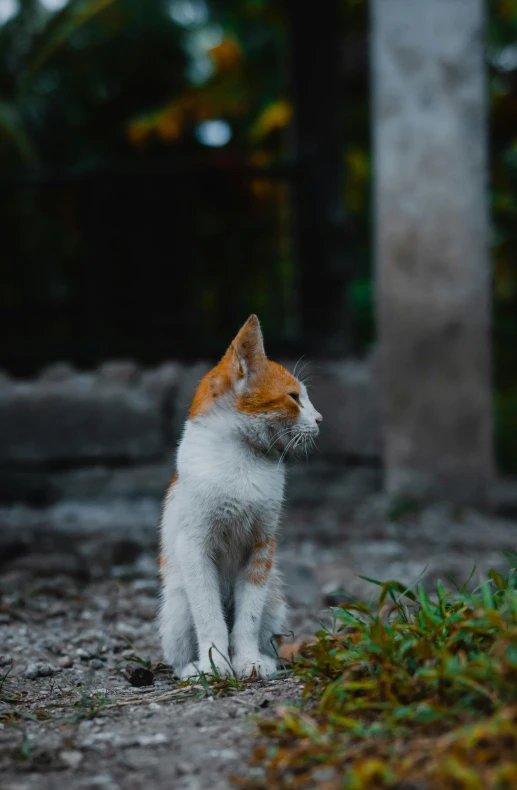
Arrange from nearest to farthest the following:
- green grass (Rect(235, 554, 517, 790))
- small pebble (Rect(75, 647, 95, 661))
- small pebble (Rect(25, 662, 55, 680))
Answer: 1. green grass (Rect(235, 554, 517, 790))
2. small pebble (Rect(25, 662, 55, 680))
3. small pebble (Rect(75, 647, 95, 661))

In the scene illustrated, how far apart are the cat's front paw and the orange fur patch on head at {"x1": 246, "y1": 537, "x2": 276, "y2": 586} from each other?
21cm

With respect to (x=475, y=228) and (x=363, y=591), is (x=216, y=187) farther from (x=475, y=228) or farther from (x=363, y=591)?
(x=363, y=591)

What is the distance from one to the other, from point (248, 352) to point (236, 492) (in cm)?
40

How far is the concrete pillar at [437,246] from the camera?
5391mm

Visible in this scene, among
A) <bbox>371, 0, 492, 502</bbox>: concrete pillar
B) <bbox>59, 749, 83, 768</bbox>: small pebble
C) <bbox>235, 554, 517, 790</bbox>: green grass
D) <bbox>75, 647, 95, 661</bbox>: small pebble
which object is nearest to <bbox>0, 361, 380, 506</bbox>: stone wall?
<bbox>371, 0, 492, 502</bbox>: concrete pillar

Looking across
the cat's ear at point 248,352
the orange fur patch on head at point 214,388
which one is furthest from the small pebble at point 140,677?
the cat's ear at point 248,352

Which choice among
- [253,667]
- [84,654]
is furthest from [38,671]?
[253,667]

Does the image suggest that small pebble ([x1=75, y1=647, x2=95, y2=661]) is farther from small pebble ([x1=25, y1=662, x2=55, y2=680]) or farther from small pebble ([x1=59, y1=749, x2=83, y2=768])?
small pebble ([x1=59, y1=749, x2=83, y2=768])

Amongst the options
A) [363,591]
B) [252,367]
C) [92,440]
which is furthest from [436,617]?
[92,440]

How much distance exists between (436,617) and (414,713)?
0.43 metres

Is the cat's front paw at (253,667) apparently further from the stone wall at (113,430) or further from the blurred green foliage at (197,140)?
the blurred green foliage at (197,140)

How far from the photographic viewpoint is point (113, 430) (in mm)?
5617

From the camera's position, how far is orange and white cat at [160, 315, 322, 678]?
8.19 ft

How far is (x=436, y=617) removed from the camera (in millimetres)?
2211
